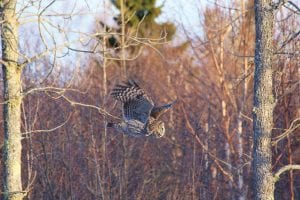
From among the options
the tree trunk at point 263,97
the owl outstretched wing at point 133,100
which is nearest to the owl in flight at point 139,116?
the owl outstretched wing at point 133,100

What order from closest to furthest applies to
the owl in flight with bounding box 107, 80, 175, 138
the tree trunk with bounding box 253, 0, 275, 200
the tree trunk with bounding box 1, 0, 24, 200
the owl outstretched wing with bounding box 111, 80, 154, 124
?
the tree trunk with bounding box 253, 0, 275, 200 < the tree trunk with bounding box 1, 0, 24, 200 < the owl outstretched wing with bounding box 111, 80, 154, 124 < the owl in flight with bounding box 107, 80, 175, 138

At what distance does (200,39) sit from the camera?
14.2m

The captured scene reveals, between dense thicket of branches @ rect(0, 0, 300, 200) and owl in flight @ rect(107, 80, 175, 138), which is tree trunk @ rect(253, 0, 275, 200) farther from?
dense thicket of branches @ rect(0, 0, 300, 200)

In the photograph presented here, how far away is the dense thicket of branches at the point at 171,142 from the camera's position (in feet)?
38.4

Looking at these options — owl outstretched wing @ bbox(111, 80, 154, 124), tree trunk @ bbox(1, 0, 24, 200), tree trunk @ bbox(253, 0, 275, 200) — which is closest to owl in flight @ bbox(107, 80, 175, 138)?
owl outstretched wing @ bbox(111, 80, 154, 124)

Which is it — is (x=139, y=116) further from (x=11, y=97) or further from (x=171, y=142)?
(x=171, y=142)

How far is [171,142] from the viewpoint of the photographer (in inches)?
567

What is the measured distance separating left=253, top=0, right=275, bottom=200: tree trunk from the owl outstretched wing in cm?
235

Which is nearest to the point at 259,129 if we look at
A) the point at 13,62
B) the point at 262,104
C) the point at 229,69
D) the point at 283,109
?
the point at 262,104

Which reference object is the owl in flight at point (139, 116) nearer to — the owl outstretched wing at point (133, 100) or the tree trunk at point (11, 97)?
the owl outstretched wing at point (133, 100)

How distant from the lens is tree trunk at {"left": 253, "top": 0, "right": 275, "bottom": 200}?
696 centimetres

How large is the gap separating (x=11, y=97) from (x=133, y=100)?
2.43 metres

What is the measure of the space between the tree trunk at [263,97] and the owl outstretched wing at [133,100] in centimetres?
235

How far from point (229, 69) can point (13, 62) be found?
859 cm
